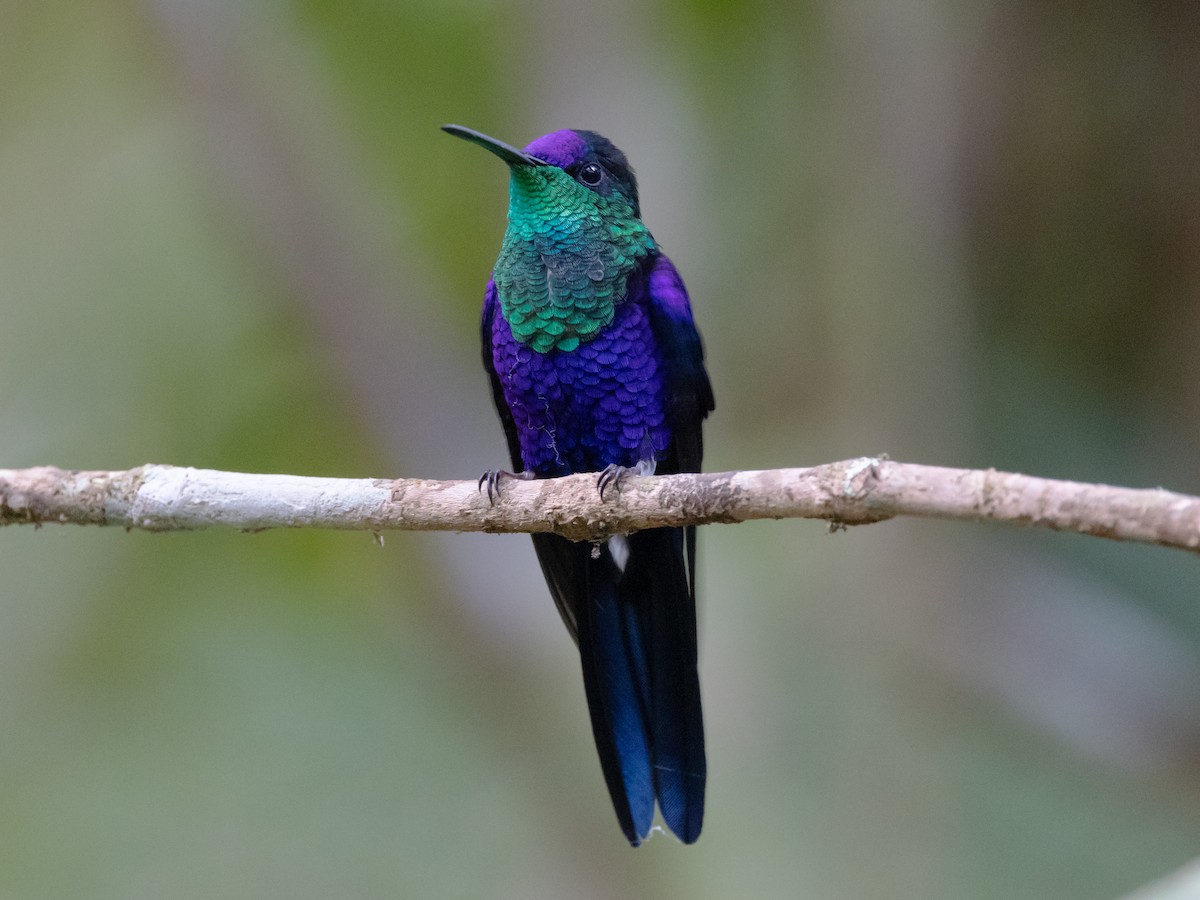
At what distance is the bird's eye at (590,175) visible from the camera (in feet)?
10.9

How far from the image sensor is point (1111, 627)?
16.4 feet

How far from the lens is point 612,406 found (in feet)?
10.6

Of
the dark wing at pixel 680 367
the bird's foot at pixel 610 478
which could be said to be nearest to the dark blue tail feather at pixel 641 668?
the dark wing at pixel 680 367

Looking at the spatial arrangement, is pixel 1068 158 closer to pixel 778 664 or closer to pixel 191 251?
pixel 778 664

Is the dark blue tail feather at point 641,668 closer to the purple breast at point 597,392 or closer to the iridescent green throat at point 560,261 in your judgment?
the purple breast at point 597,392

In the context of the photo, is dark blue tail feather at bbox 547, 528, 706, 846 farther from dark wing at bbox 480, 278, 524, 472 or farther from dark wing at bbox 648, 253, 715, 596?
dark wing at bbox 480, 278, 524, 472

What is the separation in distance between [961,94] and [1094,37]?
640mm

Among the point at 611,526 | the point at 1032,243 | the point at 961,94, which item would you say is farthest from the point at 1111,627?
the point at 611,526

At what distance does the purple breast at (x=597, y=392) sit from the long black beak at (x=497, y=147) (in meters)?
0.43

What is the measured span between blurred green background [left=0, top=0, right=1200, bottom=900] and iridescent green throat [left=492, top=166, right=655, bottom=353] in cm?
190

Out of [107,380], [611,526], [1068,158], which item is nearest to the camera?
[611,526]

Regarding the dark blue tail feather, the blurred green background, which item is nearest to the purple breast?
the dark blue tail feather

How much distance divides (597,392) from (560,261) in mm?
360

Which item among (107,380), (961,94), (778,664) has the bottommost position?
(778,664)
